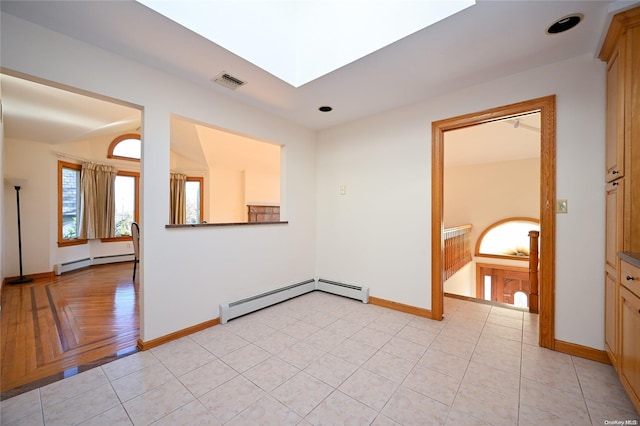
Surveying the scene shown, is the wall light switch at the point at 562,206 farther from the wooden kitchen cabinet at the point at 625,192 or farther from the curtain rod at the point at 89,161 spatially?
the curtain rod at the point at 89,161

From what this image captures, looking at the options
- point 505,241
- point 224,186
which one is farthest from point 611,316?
point 224,186

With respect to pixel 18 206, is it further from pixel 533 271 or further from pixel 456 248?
pixel 456 248

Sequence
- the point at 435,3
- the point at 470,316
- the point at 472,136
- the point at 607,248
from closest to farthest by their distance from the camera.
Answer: the point at 435,3 → the point at 607,248 → the point at 470,316 → the point at 472,136

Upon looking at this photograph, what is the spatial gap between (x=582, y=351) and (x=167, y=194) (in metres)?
3.68

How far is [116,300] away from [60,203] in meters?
3.10

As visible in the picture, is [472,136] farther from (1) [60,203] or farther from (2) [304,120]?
(1) [60,203]

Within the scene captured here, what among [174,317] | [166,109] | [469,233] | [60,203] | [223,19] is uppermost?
[223,19]

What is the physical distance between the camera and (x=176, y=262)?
231cm

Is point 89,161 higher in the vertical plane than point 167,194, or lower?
higher

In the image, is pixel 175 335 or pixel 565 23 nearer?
pixel 565 23

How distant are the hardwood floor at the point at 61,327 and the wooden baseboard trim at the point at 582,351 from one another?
355 centimetres

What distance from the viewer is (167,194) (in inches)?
89.3

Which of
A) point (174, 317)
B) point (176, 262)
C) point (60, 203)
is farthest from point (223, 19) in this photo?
point (60, 203)

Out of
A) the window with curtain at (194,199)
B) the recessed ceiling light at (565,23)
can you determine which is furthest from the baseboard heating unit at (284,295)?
the window with curtain at (194,199)
